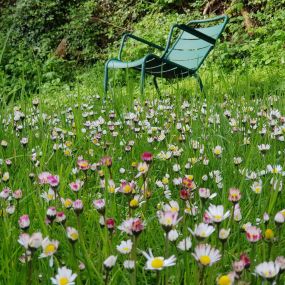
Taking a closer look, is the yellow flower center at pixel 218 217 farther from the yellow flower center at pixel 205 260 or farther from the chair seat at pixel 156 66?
the chair seat at pixel 156 66

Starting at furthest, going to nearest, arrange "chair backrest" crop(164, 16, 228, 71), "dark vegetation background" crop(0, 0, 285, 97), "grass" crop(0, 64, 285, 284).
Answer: "dark vegetation background" crop(0, 0, 285, 97) < "chair backrest" crop(164, 16, 228, 71) < "grass" crop(0, 64, 285, 284)

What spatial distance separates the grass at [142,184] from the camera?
2.79ft

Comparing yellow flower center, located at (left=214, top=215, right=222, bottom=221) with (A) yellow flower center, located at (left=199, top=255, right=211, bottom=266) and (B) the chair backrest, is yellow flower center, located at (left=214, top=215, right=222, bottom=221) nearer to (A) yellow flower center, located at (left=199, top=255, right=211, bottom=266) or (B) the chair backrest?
(A) yellow flower center, located at (left=199, top=255, right=211, bottom=266)

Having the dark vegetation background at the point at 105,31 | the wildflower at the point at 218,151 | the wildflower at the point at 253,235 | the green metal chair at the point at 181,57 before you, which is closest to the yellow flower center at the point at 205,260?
the wildflower at the point at 253,235

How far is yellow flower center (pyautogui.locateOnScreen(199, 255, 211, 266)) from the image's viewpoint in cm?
61

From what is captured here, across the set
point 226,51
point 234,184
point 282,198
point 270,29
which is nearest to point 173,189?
point 234,184

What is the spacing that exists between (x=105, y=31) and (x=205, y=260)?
1016 centimetres

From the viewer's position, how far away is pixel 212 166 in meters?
1.57

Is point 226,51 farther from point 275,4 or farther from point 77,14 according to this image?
point 77,14

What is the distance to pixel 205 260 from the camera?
2.01 ft

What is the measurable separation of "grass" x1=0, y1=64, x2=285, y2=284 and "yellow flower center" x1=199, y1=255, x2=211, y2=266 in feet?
0.11

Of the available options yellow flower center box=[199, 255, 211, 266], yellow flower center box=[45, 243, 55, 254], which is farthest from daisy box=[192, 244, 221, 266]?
yellow flower center box=[45, 243, 55, 254]

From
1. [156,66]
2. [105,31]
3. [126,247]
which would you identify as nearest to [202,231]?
[126,247]

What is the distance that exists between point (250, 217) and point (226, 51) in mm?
6449
